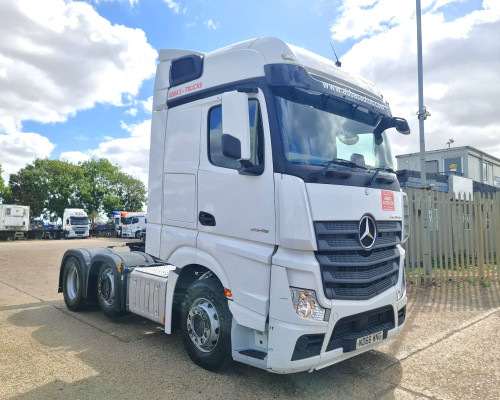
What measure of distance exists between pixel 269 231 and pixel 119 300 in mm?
3306

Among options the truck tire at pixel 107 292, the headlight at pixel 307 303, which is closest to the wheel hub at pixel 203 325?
the headlight at pixel 307 303

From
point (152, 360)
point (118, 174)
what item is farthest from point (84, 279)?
point (118, 174)

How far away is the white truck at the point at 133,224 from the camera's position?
1533 inches

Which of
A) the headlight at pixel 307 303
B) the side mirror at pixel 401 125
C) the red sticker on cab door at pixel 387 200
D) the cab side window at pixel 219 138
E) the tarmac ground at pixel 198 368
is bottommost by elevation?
the tarmac ground at pixel 198 368

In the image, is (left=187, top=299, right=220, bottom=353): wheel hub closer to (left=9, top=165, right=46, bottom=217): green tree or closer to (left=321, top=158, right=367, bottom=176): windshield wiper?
(left=321, top=158, right=367, bottom=176): windshield wiper

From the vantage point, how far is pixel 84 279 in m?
6.55

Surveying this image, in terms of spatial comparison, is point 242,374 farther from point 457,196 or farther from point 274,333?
point 457,196

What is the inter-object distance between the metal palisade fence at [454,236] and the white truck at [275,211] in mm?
4603

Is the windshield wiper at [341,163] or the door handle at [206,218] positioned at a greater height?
the windshield wiper at [341,163]

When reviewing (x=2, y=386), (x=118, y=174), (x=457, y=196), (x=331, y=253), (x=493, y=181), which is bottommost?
(x=2, y=386)

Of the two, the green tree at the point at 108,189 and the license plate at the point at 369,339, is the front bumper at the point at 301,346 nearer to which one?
the license plate at the point at 369,339

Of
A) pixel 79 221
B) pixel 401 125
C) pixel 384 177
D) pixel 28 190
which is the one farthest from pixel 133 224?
pixel 384 177

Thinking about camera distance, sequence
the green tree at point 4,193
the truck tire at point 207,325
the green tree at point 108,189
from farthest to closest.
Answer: the green tree at point 108,189
the green tree at point 4,193
the truck tire at point 207,325

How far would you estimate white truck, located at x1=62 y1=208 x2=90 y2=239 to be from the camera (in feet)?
129
